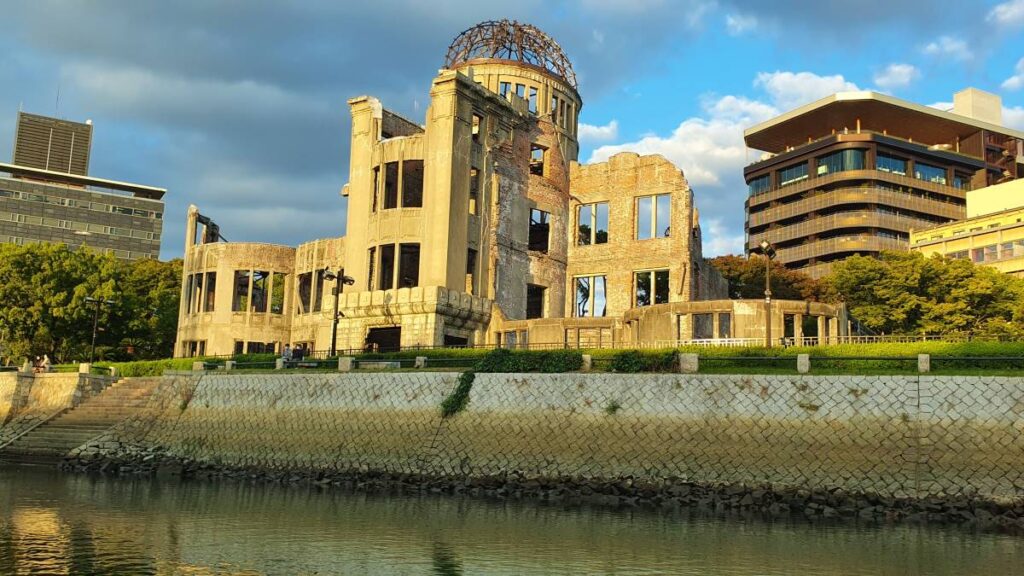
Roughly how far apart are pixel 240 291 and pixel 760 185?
78128 millimetres

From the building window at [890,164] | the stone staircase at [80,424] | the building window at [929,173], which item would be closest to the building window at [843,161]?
the building window at [890,164]

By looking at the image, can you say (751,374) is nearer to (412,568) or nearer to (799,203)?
(412,568)

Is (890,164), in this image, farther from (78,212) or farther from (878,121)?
(78,212)

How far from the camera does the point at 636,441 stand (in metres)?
30.6

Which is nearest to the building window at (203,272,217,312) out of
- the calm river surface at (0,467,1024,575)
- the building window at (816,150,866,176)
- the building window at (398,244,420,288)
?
the building window at (398,244,420,288)

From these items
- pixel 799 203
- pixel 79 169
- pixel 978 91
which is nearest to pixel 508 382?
pixel 799 203

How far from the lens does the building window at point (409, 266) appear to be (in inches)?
2197

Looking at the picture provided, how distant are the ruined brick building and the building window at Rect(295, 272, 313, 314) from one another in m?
0.10

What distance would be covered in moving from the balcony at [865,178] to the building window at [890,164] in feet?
3.57

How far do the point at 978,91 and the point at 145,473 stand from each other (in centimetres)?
12550

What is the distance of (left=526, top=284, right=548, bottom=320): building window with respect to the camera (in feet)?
199

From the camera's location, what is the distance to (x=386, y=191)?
56469 mm

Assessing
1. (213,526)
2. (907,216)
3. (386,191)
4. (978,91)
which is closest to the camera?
(213,526)

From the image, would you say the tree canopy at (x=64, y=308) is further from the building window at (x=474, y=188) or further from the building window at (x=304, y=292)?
the building window at (x=474, y=188)
